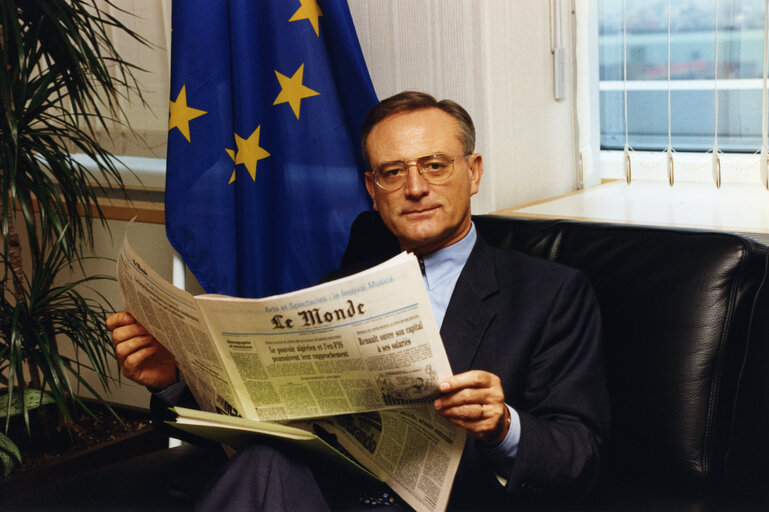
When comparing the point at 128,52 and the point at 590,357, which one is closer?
the point at 590,357

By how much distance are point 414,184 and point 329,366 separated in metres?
0.50

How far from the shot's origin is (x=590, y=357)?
1300 millimetres

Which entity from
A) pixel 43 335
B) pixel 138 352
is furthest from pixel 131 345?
pixel 43 335

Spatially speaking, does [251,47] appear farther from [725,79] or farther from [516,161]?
[725,79]

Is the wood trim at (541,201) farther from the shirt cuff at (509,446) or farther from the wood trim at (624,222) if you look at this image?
the shirt cuff at (509,446)

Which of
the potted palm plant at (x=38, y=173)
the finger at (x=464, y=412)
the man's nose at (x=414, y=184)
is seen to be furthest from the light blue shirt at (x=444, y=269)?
the potted palm plant at (x=38, y=173)

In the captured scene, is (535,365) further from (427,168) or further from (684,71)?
(684,71)

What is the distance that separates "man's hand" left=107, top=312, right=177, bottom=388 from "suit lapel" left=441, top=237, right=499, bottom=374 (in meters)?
0.53

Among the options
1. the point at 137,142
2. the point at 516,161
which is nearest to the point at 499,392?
the point at 516,161

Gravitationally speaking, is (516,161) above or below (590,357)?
Answer: above

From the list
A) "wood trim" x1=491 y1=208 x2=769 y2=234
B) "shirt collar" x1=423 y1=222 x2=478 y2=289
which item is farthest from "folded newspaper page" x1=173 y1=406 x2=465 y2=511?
"wood trim" x1=491 y1=208 x2=769 y2=234

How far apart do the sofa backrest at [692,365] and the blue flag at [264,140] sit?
92cm

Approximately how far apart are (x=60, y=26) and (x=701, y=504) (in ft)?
5.89

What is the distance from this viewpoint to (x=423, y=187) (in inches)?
57.9
